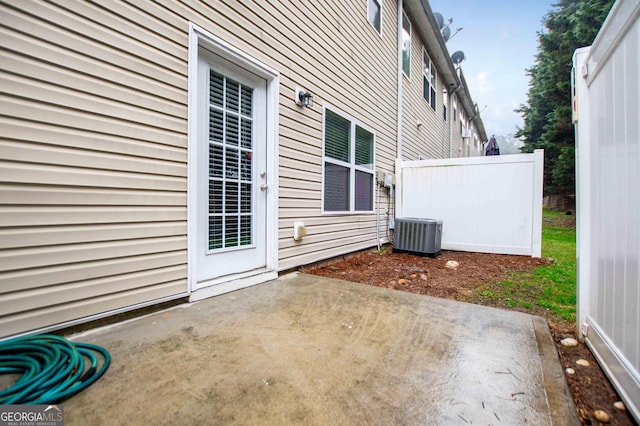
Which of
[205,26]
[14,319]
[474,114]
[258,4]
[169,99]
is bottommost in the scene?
[14,319]

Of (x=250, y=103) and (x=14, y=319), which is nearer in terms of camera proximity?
(x=14, y=319)

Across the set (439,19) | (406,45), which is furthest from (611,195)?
(439,19)

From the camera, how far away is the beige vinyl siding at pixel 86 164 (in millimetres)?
1544

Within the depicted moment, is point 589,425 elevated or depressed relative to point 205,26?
depressed

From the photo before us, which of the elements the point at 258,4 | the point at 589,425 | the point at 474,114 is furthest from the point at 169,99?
the point at 474,114

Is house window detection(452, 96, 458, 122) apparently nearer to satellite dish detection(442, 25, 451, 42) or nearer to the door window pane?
satellite dish detection(442, 25, 451, 42)

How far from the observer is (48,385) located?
46.9 inches

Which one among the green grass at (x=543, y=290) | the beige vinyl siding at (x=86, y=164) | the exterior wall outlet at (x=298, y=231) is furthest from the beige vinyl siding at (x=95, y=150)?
the green grass at (x=543, y=290)

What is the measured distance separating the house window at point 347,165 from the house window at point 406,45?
2.85 metres

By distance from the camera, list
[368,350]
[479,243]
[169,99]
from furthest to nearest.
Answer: [479,243] < [169,99] < [368,350]

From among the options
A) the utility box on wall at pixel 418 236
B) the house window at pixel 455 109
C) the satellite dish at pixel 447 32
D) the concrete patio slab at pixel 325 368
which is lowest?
the concrete patio slab at pixel 325 368

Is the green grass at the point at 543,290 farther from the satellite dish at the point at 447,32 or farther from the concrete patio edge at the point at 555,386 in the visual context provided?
the satellite dish at the point at 447,32

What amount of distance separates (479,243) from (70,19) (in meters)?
5.79

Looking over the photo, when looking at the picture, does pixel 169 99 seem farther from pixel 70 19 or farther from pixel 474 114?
pixel 474 114
